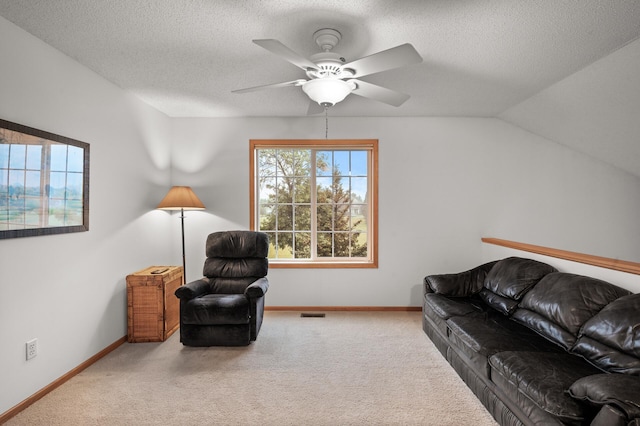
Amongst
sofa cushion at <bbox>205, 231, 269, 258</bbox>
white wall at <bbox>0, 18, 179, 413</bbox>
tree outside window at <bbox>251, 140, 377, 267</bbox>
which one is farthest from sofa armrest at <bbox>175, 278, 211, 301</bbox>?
tree outside window at <bbox>251, 140, 377, 267</bbox>

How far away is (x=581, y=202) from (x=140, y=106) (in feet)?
18.1

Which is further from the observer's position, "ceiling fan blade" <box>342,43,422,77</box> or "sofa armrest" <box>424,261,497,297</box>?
"sofa armrest" <box>424,261,497,297</box>

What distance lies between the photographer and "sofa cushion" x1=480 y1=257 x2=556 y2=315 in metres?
2.93

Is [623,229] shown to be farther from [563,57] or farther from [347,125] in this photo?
[347,125]

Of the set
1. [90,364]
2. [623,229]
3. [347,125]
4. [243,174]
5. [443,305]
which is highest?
[347,125]

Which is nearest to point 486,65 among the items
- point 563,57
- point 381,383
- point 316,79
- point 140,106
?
point 563,57

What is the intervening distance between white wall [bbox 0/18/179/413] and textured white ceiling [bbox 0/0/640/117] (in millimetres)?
251

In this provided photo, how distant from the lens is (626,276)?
7.55 ft

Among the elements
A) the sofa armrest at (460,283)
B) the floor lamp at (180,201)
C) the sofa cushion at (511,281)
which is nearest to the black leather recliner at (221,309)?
the floor lamp at (180,201)

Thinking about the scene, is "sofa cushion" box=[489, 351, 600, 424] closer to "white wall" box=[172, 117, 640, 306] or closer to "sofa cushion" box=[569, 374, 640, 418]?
"sofa cushion" box=[569, 374, 640, 418]

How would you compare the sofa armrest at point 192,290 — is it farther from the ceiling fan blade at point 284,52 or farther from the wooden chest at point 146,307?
the ceiling fan blade at point 284,52

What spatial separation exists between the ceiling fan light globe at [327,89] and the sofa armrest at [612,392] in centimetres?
210

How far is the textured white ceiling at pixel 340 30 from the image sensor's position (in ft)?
6.86

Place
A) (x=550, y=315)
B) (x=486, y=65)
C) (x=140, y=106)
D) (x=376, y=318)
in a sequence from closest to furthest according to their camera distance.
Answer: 1. (x=550, y=315)
2. (x=486, y=65)
3. (x=140, y=106)
4. (x=376, y=318)
